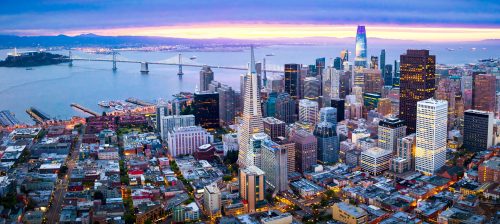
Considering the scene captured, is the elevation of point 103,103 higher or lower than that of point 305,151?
higher

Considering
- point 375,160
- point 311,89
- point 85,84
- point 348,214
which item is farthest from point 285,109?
point 85,84

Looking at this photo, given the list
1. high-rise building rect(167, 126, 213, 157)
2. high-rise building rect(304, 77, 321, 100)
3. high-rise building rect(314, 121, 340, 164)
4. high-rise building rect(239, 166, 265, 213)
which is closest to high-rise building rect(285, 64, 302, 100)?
high-rise building rect(304, 77, 321, 100)

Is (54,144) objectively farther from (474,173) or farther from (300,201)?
(474,173)

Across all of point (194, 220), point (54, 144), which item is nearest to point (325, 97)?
point (54, 144)

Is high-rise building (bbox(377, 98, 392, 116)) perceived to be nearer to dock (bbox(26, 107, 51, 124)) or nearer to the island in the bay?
dock (bbox(26, 107, 51, 124))

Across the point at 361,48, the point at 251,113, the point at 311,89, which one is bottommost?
the point at 251,113

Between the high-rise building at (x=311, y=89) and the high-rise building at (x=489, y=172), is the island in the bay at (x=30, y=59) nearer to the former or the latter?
the high-rise building at (x=311, y=89)

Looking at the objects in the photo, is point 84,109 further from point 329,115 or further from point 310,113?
point 329,115

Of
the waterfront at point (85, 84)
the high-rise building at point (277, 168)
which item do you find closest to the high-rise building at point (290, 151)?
the high-rise building at point (277, 168)
